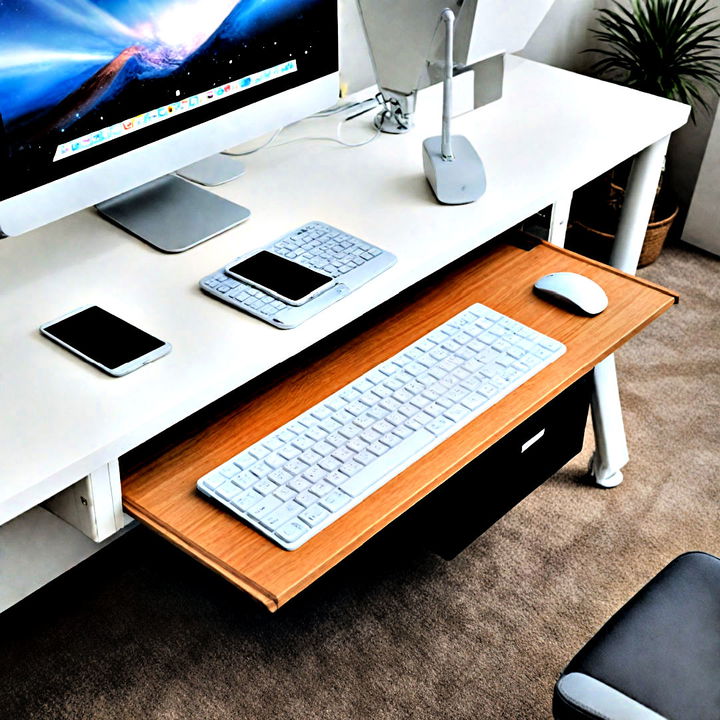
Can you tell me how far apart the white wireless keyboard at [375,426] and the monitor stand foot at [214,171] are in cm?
44

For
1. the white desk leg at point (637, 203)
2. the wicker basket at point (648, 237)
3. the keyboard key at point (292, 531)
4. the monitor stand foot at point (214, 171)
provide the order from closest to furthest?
the keyboard key at point (292, 531)
the monitor stand foot at point (214, 171)
the white desk leg at point (637, 203)
the wicker basket at point (648, 237)

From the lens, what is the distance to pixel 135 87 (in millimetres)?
1261

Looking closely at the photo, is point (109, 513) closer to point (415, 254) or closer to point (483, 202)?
point (415, 254)

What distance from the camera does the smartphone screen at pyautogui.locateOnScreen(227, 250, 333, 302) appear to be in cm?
128

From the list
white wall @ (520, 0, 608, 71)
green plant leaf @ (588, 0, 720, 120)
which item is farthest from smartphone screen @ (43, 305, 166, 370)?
green plant leaf @ (588, 0, 720, 120)

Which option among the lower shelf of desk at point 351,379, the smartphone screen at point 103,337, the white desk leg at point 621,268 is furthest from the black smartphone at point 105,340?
the white desk leg at point 621,268

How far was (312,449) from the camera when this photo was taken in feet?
3.78

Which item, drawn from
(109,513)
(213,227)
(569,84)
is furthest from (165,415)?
(569,84)

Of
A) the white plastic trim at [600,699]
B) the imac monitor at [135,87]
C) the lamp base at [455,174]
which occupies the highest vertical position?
the imac monitor at [135,87]

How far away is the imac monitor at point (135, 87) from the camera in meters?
1.16

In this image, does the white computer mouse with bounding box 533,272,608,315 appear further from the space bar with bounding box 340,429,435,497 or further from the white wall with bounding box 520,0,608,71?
the white wall with bounding box 520,0,608,71

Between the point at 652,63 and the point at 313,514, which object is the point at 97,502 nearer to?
the point at 313,514

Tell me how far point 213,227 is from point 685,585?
79 centimetres

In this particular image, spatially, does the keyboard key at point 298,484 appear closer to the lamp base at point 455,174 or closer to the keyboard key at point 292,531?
the keyboard key at point 292,531
